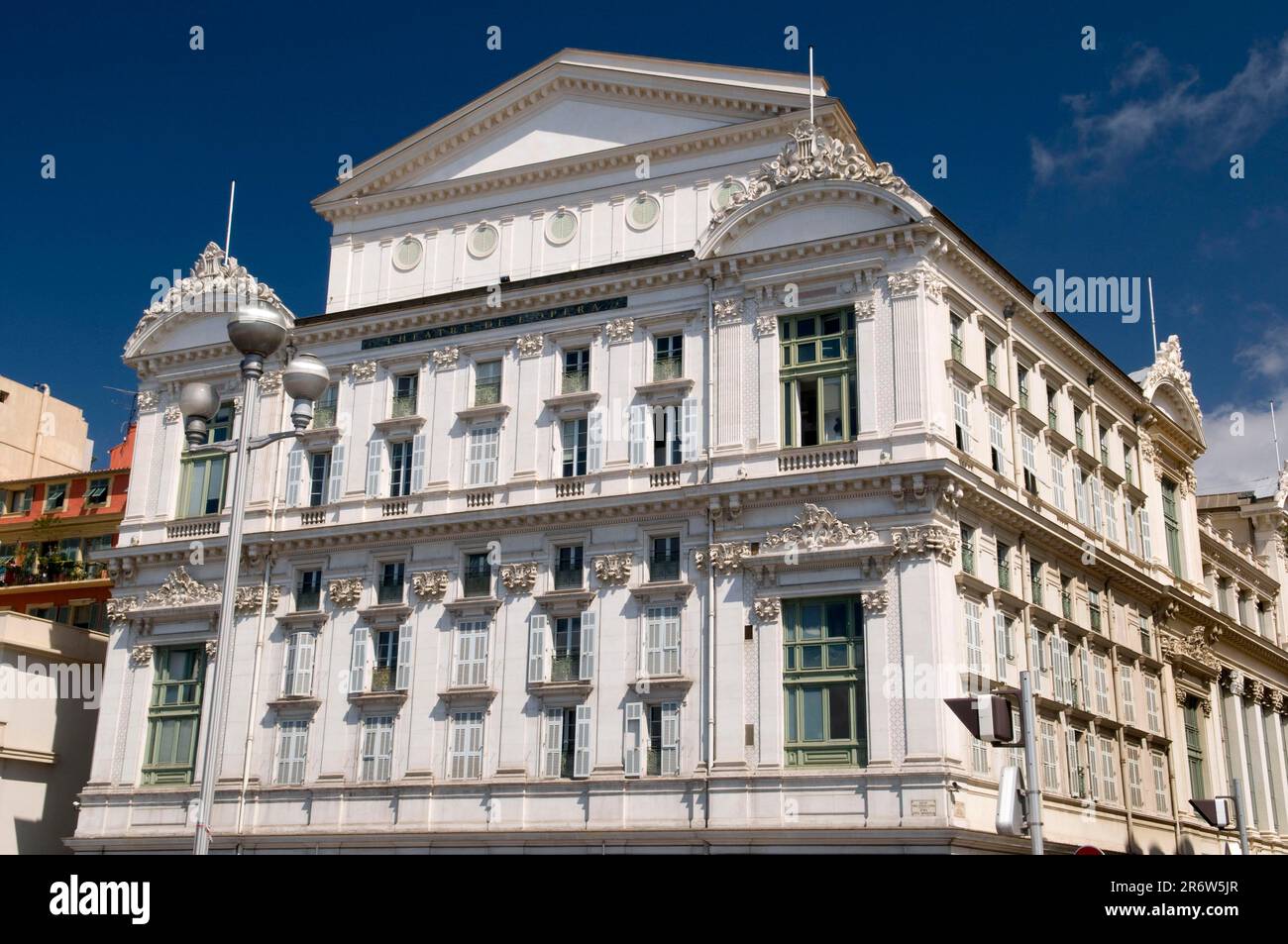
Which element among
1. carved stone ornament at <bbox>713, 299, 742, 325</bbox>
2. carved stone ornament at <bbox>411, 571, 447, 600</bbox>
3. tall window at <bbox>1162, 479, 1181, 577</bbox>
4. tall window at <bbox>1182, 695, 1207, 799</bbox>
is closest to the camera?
carved stone ornament at <bbox>713, 299, 742, 325</bbox>

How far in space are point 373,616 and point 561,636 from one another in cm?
682

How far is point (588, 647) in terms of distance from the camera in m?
42.2

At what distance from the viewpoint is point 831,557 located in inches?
1560

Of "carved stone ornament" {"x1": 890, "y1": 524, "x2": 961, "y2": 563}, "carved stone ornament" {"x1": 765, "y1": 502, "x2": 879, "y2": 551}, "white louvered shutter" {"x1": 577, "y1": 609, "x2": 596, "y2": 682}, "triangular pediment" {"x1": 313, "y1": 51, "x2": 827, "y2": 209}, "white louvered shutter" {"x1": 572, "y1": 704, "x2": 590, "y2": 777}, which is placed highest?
"triangular pediment" {"x1": 313, "y1": 51, "x2": 827, "y2": 209}

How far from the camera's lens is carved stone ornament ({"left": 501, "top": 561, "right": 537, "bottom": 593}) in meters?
43.6

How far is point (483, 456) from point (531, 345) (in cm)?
403

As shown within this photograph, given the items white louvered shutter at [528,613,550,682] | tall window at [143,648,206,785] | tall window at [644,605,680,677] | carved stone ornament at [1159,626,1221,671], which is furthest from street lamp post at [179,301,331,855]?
carved stone ornament at [1159,626,1221,671]

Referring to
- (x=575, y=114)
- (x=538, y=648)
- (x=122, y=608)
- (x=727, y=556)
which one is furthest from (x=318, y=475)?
(x=575, y=114)

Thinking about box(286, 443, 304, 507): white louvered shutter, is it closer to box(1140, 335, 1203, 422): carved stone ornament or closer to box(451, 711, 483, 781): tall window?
box(451, 711, 483, 781): tall window

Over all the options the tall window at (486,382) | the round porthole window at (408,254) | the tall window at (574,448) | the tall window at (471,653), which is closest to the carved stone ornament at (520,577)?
the tall window at (471,653)

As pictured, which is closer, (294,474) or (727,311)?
(727,311)

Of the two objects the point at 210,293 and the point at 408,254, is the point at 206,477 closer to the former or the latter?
the point at 210,293

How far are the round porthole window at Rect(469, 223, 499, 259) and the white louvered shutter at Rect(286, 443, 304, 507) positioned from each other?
9775 millimetres
